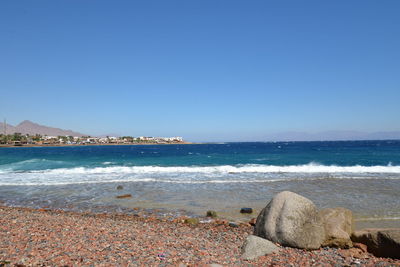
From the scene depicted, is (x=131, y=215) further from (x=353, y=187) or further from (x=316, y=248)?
(x=353, y=187)

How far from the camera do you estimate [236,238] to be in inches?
300

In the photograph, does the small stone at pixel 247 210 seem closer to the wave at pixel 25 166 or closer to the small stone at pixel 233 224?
the small stone at pixel 233 224

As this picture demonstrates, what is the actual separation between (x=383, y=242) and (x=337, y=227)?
105 centimetres

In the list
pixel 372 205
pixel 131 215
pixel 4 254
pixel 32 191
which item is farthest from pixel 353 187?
pixel 32 191

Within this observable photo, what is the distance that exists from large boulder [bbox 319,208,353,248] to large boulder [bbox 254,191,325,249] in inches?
9.0

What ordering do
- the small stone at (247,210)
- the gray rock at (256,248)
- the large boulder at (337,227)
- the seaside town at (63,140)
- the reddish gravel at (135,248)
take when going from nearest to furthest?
1. the reddish gravel at (135,248)
2. the gray rock at (256,248)
3. the large boulder at (337,227)
4. the small stone at (247,210)
5. the seaside town at (63,140)

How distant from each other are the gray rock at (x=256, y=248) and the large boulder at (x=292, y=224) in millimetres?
442

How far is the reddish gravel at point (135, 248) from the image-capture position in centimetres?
538

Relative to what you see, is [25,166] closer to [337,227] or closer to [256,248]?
[256,248]

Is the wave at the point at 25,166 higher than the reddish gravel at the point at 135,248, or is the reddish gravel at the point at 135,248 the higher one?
the reddish gravel at the point at 135,248

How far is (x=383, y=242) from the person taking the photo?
626cm

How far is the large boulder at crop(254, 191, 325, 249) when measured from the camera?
664cm

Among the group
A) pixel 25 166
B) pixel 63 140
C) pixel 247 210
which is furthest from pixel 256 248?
pixel 63 140

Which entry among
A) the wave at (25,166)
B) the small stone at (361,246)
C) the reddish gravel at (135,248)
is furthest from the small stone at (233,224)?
the wave at (25,166)
